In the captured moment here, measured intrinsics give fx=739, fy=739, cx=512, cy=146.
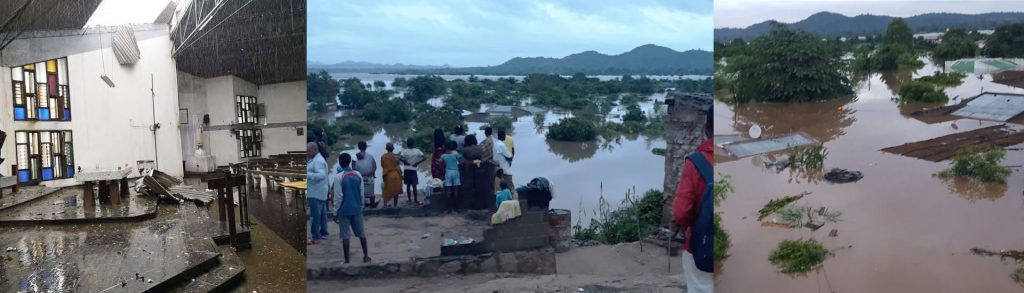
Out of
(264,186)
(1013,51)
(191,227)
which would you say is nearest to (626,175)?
(264,186)

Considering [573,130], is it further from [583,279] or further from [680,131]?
[583,279]

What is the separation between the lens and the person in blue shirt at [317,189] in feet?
10.3

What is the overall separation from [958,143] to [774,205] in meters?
1.66

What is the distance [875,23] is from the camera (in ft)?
19.4

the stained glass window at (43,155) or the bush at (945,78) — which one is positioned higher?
the bush at (945,78)

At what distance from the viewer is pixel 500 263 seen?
124 inches

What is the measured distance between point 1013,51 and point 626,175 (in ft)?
15.2

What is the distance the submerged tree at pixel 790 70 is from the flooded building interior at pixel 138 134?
3.80 meters

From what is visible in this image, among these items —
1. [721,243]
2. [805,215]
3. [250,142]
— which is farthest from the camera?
[805,215]

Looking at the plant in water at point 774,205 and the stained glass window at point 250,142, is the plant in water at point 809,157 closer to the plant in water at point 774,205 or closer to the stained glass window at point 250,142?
the plant in water at point 774,205

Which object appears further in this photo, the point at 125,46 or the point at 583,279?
the point at 125,46

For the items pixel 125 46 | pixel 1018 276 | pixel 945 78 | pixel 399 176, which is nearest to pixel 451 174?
pixel 399 176

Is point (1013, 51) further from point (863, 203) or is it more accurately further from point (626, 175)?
point (626, 175)

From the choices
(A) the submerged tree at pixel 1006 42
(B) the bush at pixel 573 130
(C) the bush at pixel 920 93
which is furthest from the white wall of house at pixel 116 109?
(A) the submerged tree at pixel 1006 42
